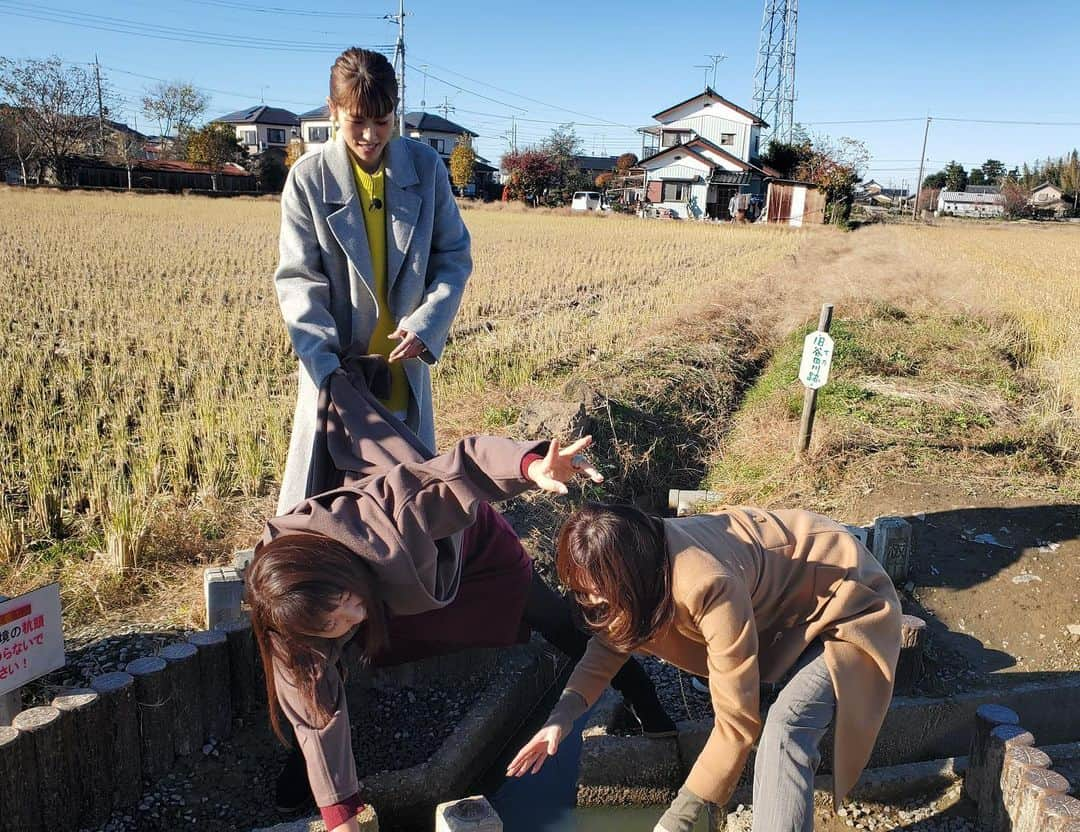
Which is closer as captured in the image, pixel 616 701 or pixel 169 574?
pixel 616 701

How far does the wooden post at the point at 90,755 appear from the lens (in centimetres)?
212

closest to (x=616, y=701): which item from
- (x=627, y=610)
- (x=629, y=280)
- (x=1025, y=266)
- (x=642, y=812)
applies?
(x=642, y=812)

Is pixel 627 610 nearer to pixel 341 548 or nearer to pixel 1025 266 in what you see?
pixel 341 548

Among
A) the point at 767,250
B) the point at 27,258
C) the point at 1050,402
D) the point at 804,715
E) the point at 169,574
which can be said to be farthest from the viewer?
the point at 767,250

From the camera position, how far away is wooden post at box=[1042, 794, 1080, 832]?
191cm

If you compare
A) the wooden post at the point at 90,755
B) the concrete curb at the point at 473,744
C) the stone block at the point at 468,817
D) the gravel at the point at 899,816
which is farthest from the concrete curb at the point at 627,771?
the wooden post at the point at 90,755

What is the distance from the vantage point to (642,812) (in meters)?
2.51

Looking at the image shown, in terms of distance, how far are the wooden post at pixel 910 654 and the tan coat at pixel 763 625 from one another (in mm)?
753

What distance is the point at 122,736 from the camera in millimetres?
2250

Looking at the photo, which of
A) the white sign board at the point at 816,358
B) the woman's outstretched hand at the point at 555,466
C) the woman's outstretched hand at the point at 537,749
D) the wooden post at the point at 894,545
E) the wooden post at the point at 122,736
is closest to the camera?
the woman's outstretched hand at the point at 555,466

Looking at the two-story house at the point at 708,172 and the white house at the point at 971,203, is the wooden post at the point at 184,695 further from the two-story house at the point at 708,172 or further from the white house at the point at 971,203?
the white house at the point at 971,203

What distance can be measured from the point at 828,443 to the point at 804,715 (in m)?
3.09

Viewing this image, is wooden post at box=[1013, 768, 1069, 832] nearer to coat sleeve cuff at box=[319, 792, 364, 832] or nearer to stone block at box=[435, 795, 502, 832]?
stone block at box=[435, 795, 502, 832]

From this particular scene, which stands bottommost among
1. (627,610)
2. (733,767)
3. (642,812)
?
(642,812)
